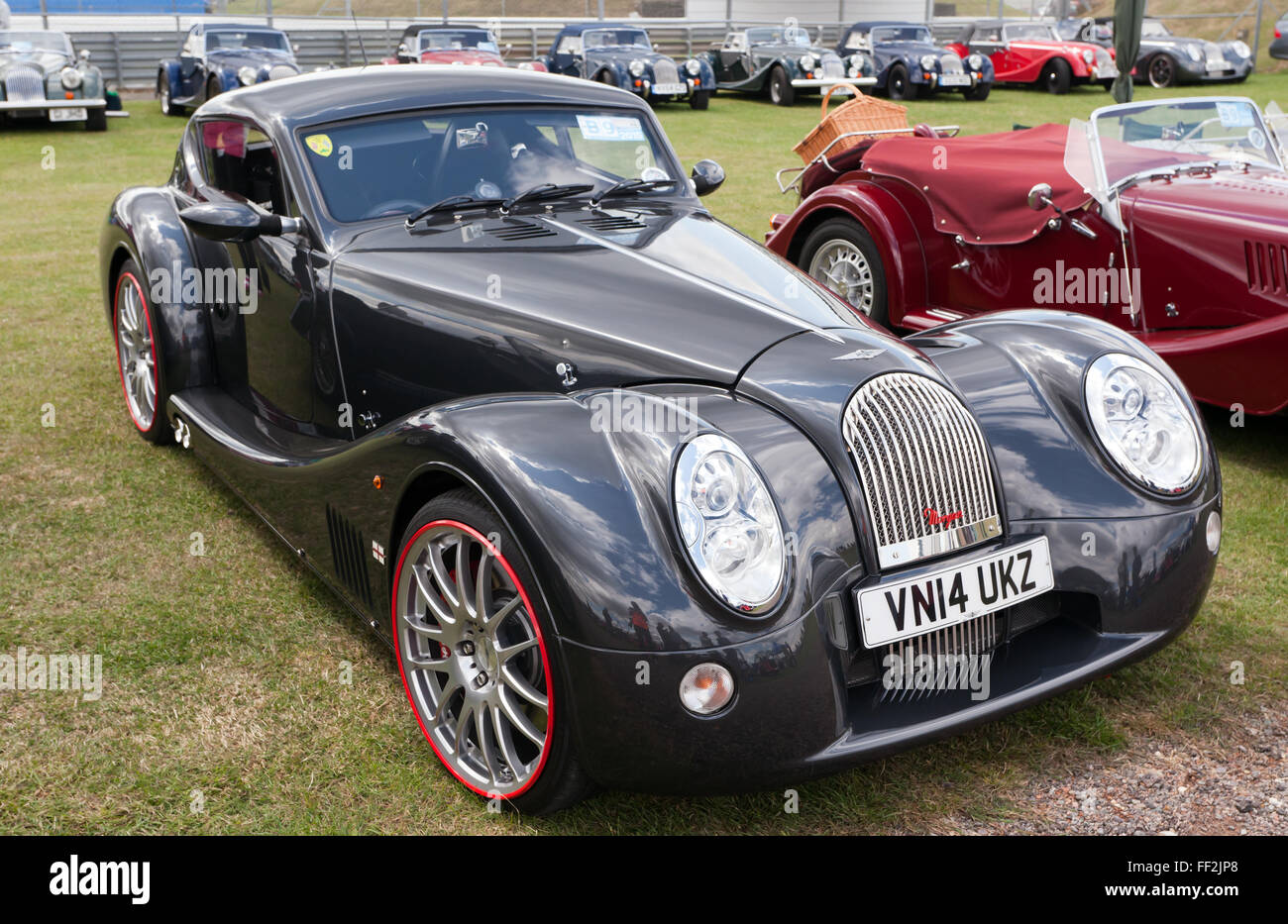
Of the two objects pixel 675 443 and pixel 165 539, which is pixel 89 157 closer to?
pixel 165 539

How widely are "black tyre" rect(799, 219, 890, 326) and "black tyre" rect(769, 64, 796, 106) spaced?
1640 centimetres

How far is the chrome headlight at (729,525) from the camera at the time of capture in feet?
8.01

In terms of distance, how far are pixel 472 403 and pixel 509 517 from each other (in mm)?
426

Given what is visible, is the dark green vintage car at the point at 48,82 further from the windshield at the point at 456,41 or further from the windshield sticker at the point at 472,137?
the windshield sticker at the point at 472,137

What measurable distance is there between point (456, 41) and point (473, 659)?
20.4 metres

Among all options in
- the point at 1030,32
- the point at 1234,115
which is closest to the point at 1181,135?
the point at 1234,115

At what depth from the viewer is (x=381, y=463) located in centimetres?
304

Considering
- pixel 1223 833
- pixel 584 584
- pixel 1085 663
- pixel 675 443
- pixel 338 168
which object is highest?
pixel 338 168

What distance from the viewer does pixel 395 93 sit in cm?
409

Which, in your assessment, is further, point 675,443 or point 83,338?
point 83,338

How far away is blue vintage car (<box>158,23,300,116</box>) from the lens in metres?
18.3

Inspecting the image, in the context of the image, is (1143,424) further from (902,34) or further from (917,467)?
(902,34)

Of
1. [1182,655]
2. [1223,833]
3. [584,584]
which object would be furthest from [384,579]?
[1182,655]
